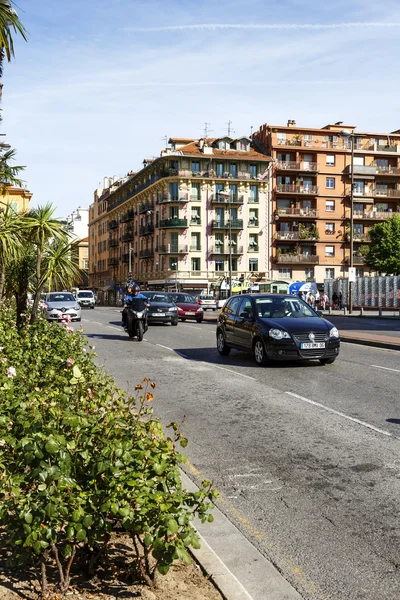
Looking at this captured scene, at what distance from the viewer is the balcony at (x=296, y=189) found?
79.4 metres

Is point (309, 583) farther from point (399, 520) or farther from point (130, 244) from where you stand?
point (130, 244)

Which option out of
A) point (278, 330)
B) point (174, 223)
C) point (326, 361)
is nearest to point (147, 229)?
point (174, 223)

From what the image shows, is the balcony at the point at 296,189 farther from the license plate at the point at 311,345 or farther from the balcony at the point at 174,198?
the license plate at the point at 311,345

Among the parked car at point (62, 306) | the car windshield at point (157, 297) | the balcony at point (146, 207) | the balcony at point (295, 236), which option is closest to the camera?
the car windshield at point (157, 297)

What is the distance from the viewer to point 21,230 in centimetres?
1200

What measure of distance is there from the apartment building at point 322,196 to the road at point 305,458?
222 feet

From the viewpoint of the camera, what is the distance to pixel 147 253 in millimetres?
83562

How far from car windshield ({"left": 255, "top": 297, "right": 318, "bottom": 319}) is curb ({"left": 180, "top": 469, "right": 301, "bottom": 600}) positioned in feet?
32.0

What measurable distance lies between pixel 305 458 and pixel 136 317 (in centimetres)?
1413

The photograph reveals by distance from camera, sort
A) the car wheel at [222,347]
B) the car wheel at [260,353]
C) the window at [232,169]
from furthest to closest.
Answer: the window at [232,169], the car wheel at [222,347], the car wheel at [260,353]

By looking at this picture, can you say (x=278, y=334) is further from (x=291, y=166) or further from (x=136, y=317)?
(x=291, y=166)

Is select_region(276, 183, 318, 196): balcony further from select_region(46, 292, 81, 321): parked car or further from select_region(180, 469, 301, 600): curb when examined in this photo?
select_region(180, 469, 301, 600): curb

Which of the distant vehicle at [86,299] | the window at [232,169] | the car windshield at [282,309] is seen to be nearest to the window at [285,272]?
the window at [232,169]

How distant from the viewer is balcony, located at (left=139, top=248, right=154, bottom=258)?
82.4 m
